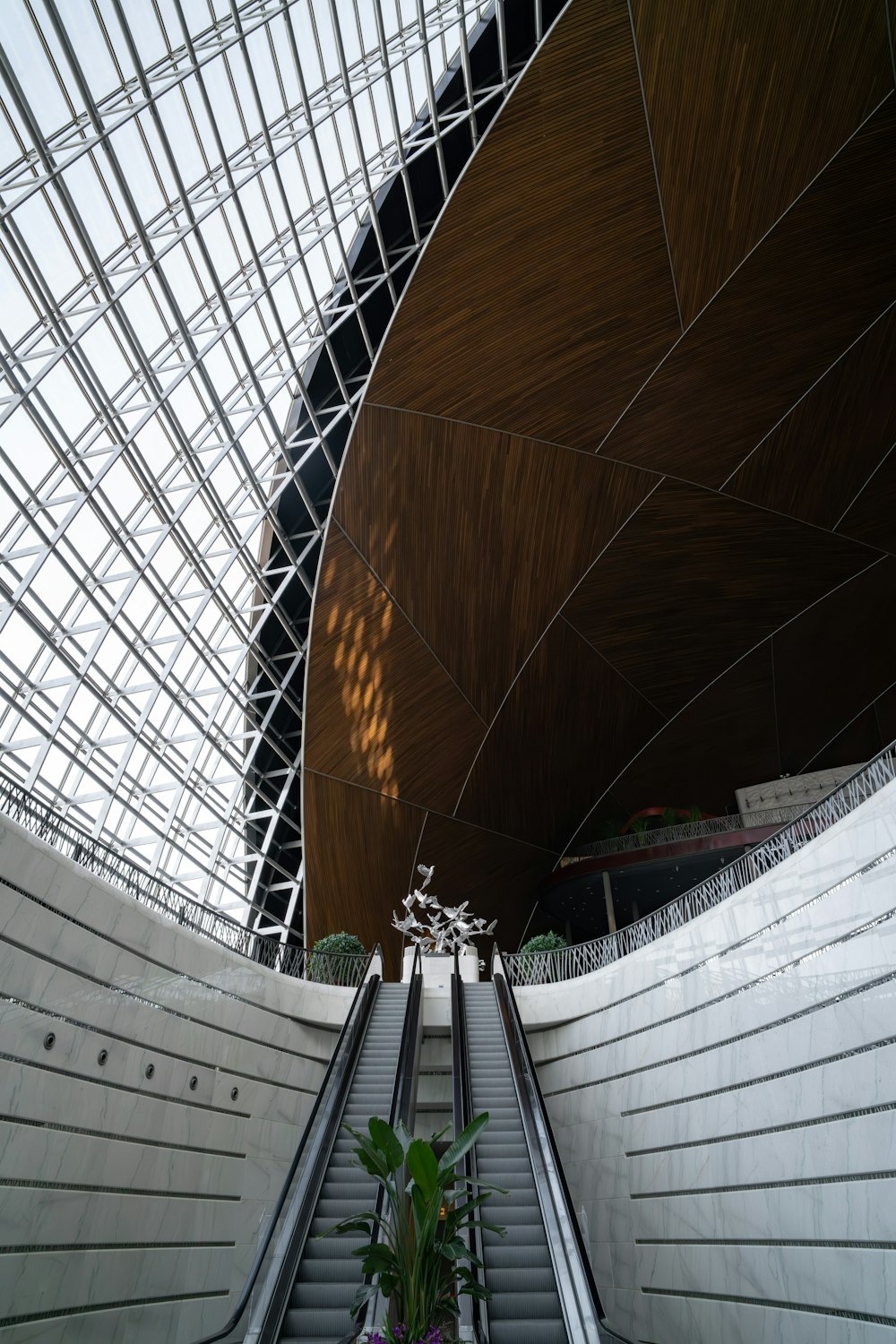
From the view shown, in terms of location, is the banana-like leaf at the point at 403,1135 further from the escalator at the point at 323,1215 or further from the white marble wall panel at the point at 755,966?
the white marble wall panel at the point at 755,966

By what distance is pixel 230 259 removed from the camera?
2080 cm

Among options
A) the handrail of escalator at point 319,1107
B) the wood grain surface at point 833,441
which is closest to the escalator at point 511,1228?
the handrail of escalator at point 319,1107

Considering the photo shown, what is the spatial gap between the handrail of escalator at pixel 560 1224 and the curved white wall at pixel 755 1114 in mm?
3230

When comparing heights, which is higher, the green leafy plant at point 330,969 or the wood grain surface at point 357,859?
the wood grain surface at point 357,859

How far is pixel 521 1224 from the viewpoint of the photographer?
959cm

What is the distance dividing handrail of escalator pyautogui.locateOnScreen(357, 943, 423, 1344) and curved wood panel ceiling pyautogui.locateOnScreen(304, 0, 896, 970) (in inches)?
422

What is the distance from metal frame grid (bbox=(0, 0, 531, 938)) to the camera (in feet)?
54.1

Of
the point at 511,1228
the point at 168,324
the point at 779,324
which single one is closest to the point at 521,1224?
the point at 511,1228

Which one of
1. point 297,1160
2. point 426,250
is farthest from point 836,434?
point 297,1160

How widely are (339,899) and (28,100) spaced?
20.5 meters

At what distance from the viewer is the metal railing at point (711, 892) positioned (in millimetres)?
11633

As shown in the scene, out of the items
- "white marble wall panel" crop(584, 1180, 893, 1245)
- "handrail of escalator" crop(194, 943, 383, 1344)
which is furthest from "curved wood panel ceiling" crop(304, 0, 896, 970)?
"white marble wall panel" crop(584, 1180, 893, 1245)

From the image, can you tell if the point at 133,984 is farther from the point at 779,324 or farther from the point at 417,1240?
the point at 779,324

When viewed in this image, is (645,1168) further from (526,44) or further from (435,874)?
(526,44)
